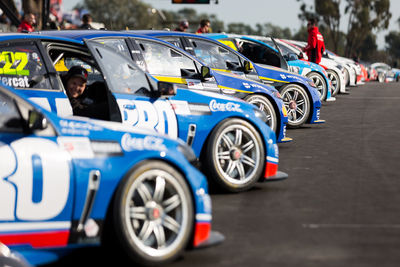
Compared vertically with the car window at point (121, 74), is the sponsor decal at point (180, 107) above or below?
below

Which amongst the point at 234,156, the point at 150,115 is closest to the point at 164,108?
the point at 150,115

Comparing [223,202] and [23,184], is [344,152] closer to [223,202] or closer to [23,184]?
[223,202]

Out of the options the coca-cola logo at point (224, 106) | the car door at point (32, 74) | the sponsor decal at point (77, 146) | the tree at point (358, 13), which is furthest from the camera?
the tree at point (358, 13)

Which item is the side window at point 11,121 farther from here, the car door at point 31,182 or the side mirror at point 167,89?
the side mirror at point 167,89

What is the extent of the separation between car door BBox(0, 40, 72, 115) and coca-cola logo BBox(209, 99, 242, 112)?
1.40 metres

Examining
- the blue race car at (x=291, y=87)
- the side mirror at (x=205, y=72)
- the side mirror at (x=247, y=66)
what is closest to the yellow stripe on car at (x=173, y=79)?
the side mirror at (x=205, y=72)

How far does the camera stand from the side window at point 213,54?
12.8 metres

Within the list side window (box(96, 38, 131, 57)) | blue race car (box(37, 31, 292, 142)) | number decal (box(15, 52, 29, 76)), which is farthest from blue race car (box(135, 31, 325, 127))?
number decal (box(15, 52, 29, 76))

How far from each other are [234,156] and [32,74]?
209cm

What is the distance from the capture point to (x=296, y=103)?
46.5 ft

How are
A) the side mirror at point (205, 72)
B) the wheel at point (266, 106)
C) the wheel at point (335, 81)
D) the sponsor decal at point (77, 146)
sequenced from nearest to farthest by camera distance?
the sponsor decal at point (77, 146), the side mirror at point (205, 72), the wheel at point (266, 106), the wheel at point (335, 81)

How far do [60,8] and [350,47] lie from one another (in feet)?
118

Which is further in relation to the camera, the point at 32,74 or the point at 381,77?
the point at 381,77

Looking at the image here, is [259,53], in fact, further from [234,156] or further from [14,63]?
[14,63]
